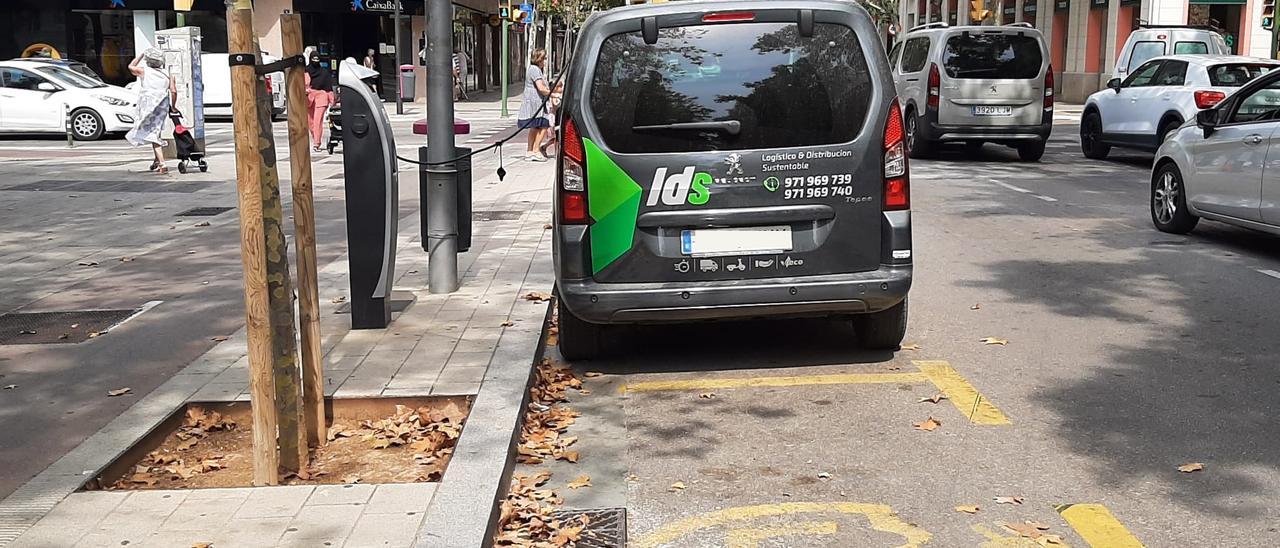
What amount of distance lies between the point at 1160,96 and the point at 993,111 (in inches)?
84.8

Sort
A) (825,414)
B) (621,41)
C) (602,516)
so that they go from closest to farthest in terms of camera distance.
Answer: (602,516) → (825,414) → (621,41)

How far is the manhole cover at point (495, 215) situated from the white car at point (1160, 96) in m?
8.61

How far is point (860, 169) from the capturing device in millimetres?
6434

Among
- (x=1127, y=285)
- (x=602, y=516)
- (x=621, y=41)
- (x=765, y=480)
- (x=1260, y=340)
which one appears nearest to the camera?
(x=602, y=516)

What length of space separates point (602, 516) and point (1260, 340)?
4.30m

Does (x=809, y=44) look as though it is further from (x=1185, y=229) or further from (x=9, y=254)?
(x=9, y=254)

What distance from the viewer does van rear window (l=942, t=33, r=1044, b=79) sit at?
18.9m

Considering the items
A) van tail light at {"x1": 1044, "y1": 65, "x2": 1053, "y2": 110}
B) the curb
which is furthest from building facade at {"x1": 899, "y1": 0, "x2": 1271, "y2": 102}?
the curb

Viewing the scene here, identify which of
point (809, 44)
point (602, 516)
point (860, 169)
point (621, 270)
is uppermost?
point (809, 44)

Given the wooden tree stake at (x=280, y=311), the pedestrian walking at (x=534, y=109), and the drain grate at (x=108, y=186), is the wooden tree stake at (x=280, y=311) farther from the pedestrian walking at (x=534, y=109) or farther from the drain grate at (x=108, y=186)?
the pedestrian walking at (x=534, y=109)

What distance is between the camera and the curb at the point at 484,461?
4.11 metres

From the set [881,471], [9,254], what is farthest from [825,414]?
[9,254]

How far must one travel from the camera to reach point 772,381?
6582 mm

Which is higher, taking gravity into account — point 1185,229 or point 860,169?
point 860,169
